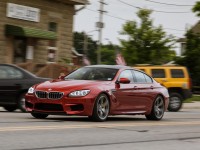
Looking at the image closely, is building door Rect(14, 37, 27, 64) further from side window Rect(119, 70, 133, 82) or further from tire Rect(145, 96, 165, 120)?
side window Rect(119, 70, 133, 82)

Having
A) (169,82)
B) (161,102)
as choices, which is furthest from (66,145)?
(169,82)

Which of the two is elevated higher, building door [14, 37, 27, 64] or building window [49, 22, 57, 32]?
building window [49, 22, 57, 32]

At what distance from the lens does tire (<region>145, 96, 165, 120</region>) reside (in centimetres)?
1493

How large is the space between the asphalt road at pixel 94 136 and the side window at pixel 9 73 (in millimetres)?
4760

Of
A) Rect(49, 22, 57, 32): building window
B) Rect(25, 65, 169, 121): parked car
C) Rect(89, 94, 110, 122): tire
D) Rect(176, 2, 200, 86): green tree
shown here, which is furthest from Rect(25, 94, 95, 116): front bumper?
Rect(176, 2, 200, 86): green tree

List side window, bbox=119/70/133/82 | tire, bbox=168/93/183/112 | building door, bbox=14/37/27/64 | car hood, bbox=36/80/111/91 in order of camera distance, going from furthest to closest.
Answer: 1. building door, bbox=14/37/27/64
2. tire, bbox=168/93/183/112
3. side window, bbox=119/70/133/82
4. car hood, bbox=36/80/111/91

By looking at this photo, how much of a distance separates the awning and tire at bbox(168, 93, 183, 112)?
312 inches

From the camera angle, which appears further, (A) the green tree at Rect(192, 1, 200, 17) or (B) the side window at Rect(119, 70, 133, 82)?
(A) the green tree at Rect(192, 1, 200, 17)

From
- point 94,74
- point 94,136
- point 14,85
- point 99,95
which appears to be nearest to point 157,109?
point 94,74

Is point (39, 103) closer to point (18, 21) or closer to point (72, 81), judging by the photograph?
point (72, 81)

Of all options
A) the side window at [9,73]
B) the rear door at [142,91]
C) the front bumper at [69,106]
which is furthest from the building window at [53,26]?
the front bumper at [69,106]

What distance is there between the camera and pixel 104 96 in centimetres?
1280

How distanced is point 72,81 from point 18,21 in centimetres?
1596

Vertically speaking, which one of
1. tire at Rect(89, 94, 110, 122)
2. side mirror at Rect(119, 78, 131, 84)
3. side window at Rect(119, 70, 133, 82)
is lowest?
tire at Rect(89, 94, 110, 122)
